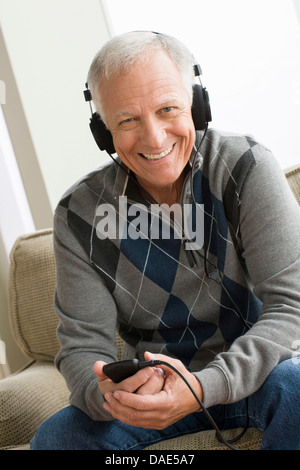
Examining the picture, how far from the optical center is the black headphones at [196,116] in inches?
49.7

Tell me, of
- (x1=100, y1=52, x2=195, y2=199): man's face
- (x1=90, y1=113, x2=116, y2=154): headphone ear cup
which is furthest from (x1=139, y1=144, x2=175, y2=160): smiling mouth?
(x1=90, y1=113, x2=116, y2=154): headphone ear cup

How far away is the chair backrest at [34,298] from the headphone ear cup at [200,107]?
0.73 m

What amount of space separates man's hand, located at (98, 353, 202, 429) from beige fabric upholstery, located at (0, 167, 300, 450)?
457 millimetres

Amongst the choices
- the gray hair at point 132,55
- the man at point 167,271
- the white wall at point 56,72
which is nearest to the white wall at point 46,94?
the white wall at point 56,72

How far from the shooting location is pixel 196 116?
50.2 inches

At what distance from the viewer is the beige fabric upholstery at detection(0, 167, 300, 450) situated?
1.40m

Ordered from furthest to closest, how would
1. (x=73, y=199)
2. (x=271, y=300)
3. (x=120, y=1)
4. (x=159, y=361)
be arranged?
(x=120, y=1)
(x=73, y=199)
(x=271, y=300)
(x=159, y=361)

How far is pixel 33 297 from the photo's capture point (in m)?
1.78

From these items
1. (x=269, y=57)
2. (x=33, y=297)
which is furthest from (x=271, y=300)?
(x=269, y=57)

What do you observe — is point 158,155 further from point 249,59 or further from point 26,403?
point 249,59

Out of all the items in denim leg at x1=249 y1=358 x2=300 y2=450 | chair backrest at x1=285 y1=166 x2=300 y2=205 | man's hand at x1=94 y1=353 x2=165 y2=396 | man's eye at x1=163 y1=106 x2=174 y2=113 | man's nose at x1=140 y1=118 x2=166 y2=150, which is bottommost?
denim leg at x1=249 y1=358 x2=300 y2=450

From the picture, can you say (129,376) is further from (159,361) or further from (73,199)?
(73,199)

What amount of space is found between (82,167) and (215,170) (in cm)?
104

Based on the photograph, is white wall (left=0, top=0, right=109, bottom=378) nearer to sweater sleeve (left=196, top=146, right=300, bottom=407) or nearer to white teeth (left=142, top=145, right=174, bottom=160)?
white teeth (left=142, top=145, right=174, bottom=160)
